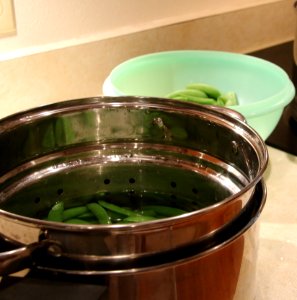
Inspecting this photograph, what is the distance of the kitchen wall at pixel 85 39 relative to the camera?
2.61 ft

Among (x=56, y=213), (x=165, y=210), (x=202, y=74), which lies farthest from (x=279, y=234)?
(x=202, y=74)

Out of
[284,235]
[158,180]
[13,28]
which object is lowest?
[284,235]

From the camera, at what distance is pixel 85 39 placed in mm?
867

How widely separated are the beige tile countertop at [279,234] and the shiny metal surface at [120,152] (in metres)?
0.12

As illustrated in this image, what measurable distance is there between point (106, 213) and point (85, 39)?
1.39 feet

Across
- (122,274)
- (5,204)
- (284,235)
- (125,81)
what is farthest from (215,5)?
(122,274)

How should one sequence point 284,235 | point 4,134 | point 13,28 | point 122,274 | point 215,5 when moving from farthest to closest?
1. point 215,5
2. point 13,28
3. point 284,235
4. point 4,134
5. point 122,274

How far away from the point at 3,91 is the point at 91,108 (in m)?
0.28

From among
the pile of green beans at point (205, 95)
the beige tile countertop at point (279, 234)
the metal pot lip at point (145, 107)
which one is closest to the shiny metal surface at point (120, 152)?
the metal pot lip at point (145, 107)

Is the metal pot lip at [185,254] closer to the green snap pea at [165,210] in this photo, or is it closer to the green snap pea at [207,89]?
the green snap pea at [165,210]

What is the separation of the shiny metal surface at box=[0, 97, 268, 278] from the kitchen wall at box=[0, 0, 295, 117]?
0.90ft

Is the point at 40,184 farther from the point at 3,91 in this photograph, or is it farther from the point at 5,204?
the point at 3,91

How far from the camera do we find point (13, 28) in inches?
30.5

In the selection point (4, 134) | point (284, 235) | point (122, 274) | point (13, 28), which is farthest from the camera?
point (13, 28)
